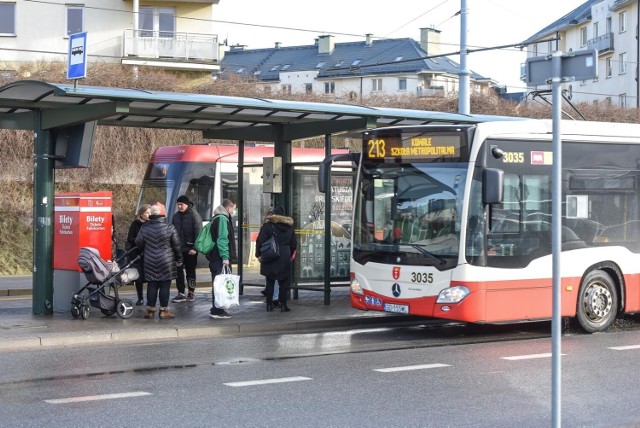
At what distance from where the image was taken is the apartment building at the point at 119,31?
150 feet

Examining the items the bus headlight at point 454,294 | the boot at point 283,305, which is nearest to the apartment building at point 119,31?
the boot at point 283,305

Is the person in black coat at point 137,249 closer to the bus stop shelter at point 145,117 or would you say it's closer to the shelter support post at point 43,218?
the shelter support post at point 43,218

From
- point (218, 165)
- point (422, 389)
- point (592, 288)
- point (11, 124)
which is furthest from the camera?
point (218, 165)

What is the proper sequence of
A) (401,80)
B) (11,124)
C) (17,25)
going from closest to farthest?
(11,124)
(17,25)
(401,80)

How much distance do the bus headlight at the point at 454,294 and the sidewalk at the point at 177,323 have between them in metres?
2.37

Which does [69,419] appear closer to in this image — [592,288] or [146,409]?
[146,409]

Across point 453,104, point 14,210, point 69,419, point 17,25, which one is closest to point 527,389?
point 69,419

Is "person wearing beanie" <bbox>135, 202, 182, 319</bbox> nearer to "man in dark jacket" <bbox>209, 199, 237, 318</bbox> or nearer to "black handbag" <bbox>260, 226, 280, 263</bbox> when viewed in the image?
"man in dark jacket" <bbox>209, 199, 237, 318</bbox>

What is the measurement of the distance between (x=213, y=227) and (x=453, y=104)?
85.1ft

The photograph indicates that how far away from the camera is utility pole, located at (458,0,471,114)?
26500mm

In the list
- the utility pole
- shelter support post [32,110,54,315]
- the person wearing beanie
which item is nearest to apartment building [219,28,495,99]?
the utility pole

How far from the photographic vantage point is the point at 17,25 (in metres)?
45.8

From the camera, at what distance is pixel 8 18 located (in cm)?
4600

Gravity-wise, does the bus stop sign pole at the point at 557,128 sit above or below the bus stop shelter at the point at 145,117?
below
